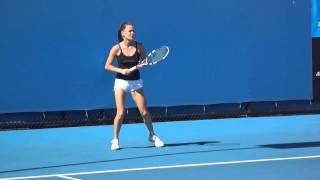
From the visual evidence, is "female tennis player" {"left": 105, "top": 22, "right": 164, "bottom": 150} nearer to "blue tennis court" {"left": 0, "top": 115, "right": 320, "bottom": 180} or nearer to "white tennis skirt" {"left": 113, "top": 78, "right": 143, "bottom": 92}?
"white tennis skirt" {"left": 113, "top": 78, "right": 143, "bottom": 92}

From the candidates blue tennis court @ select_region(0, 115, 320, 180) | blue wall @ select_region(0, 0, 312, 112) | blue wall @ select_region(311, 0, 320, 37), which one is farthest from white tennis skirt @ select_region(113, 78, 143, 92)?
blue wall @ select_region(311, 0, 320, 37)

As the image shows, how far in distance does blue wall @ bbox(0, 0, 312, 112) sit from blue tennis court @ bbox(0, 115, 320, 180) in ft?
2.03

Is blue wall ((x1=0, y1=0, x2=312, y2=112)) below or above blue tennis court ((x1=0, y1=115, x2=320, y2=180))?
above

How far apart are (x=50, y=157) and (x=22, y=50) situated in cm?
321

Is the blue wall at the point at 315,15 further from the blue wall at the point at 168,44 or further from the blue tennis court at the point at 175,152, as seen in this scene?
the blue tennis court at the point at 175,152

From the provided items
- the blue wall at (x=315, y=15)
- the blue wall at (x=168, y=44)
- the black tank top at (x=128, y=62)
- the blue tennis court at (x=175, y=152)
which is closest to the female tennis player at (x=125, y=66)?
the black tank top at (x=128, y=62)

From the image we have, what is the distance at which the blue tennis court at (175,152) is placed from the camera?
6586 millimetres

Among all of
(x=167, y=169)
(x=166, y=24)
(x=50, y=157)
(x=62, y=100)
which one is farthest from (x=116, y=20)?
(x=167, y=169)

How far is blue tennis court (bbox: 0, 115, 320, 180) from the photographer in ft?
21.6

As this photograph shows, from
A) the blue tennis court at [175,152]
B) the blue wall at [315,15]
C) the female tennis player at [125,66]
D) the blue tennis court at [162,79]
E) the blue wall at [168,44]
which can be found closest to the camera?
the blue tennis court at [175,152]

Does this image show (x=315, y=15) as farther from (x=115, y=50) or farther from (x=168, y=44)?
(x=115, y=50)

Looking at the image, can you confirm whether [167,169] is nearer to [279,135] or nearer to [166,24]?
[279,135]

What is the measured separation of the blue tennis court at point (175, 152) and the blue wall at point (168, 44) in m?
0.62

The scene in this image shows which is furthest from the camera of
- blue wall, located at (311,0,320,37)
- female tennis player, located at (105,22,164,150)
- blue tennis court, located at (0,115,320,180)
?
blue wall, located at (311,0,320,37)
